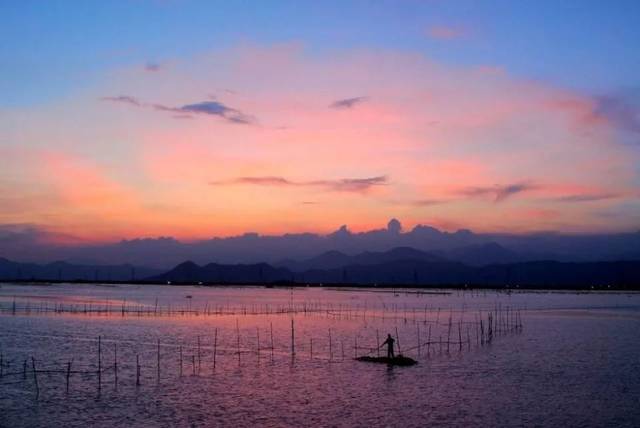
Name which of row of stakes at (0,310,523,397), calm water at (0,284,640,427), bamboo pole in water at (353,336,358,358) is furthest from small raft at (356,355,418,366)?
bamboo pole in water at (353,336,358,358)

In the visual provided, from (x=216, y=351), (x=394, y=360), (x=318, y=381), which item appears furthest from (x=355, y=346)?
(x=318, y=381)

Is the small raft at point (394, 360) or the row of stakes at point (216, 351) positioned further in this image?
the small raft at point (394, 360)

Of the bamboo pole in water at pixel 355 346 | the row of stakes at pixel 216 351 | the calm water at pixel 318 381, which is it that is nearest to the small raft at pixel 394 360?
the calm water at pixel 318 381

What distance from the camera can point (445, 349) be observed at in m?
41.4


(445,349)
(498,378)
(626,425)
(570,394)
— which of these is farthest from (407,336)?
(626,425)

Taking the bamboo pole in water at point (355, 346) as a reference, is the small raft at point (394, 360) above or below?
above

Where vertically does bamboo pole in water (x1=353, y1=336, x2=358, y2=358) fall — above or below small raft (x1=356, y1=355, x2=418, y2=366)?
below

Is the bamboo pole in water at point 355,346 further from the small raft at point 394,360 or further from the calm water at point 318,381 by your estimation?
the small raft at point 394,360

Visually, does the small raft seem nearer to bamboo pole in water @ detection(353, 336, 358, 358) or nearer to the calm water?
the calm water

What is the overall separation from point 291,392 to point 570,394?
11.5m

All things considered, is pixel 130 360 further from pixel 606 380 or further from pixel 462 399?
pixel 606 380

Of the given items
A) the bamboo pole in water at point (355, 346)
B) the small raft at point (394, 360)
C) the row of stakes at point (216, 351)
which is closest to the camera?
the row of stakes at point (216, 351)

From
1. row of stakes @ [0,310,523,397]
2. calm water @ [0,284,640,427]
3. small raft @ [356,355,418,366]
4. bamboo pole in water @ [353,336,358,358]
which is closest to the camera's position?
calm water @ [0,284,640,427]

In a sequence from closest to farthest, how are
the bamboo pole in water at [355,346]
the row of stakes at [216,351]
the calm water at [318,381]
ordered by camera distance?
the calm water at [318,381] → the row of stakes at [216,351] → the bamboo pole in water at [355,346]
